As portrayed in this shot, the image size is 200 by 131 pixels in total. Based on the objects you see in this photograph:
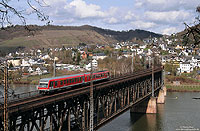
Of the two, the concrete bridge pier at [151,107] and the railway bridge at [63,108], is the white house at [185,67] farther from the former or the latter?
the railway bridge at [63,108]

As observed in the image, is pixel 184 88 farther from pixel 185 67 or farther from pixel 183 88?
pixel 185 67

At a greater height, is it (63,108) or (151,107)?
(63,108)

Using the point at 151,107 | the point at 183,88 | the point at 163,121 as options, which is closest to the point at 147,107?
the point at 151,107

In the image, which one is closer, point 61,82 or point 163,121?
point 61,82

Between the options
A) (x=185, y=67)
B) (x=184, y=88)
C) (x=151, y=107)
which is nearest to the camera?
(x=151, y=107)

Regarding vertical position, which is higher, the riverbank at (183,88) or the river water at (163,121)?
the riverbank at (183,88)

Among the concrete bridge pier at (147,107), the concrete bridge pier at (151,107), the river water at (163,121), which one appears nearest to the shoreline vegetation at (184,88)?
the river water at (163,121)

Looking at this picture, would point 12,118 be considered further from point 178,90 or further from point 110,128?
point 178,90

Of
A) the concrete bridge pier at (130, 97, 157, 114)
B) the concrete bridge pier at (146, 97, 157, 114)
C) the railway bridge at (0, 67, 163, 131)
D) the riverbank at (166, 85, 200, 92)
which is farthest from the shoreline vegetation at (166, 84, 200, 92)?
the railway bridge at (0, 67, 163, 131)

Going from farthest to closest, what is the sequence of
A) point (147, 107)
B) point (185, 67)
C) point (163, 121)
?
point (185, 67) < point (147, 107) < point (163, 121)

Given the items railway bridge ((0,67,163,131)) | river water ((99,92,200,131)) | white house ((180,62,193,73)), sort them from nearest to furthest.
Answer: railway bridge ((0,67,163,131))
river water ((99,92,200,131))
white house ((180,62,193,73))

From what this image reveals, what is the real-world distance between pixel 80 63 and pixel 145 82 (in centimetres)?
7607

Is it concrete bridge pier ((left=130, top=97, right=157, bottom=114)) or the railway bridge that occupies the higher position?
the railway bridge

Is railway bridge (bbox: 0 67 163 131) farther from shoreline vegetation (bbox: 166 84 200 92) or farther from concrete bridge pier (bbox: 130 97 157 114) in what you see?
shoreline vegetation (bbox: 166 84 200 92)
